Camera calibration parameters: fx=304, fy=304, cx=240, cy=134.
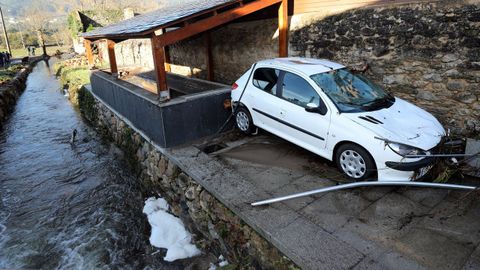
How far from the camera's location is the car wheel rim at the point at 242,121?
6661mm

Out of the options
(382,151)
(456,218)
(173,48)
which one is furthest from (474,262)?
(173,48)

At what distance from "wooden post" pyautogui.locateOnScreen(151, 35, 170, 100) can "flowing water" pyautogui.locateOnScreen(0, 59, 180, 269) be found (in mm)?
2563

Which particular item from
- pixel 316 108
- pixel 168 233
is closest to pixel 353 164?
pixel 316 108

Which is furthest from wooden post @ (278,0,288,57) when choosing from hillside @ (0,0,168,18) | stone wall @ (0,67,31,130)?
hillside @ (0,0,168,18)

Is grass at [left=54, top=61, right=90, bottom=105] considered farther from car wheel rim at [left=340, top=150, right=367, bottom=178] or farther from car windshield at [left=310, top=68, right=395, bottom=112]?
car wheel rim at [left=340, top=150, right=367, bottom=178]

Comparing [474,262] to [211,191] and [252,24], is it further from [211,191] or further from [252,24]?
[252,24]

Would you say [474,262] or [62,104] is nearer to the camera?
[474,262]

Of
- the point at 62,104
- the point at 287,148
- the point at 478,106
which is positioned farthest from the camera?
the point at 62,104

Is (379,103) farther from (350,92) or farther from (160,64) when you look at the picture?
(160,64)

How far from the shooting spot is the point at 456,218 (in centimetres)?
387

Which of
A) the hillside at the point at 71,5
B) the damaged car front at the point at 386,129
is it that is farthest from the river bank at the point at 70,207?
the hillside at the point at 71,5

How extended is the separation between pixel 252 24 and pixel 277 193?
20.0 ft

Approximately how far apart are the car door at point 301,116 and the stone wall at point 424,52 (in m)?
2.17

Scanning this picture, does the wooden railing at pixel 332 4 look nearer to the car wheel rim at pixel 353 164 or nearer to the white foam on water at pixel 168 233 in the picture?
the car wheel rim at pixel 353 164
